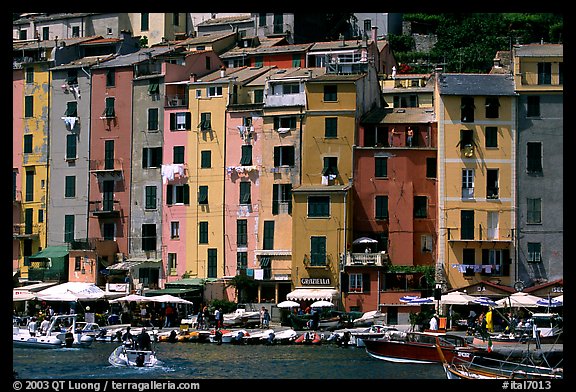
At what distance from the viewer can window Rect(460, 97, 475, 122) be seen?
73.9m

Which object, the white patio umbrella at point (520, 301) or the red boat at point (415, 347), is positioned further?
the white patio umbrella at point (520, 301)

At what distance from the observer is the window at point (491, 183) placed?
73.6 metres

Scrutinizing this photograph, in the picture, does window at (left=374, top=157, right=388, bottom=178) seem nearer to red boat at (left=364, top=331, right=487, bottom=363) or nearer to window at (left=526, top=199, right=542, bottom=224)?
window at (left=526, top=199, right=542, bottom=224)

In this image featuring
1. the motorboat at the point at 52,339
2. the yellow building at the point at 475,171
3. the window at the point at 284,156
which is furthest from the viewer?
the window at the point at 284,156

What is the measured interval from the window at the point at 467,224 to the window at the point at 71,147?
2611 centimetres

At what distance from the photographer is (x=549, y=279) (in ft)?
236

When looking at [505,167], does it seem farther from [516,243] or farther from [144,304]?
[144,304]

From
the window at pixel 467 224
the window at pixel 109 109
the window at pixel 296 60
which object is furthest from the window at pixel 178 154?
the window at pixel 467 224

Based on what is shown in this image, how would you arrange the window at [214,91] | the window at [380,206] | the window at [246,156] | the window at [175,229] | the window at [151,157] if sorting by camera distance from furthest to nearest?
the window at [151,157], the window at [214,91], the window at [175,229], the window at [246,156], the window at [380,206]

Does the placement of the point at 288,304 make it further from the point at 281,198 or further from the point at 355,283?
the point at 281,198

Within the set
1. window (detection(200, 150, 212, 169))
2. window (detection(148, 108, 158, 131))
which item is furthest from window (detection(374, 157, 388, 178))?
window (detection(148, 108, 158, 131))

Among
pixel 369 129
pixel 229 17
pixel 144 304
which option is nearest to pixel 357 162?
pixel 369 129

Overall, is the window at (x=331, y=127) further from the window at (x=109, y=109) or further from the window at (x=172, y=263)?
the window at (x=109, y=109)

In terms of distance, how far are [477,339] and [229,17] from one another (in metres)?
55.7
